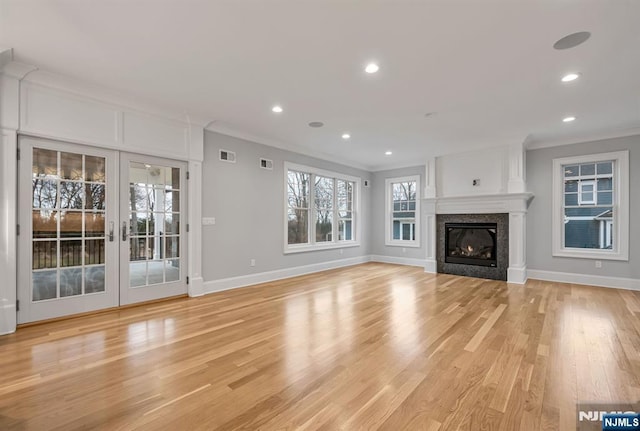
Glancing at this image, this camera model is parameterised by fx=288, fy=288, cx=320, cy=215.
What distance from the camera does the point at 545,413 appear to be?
178cm

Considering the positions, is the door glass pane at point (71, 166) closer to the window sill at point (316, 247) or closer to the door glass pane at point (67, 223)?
the door glass pane at point (67, 223)

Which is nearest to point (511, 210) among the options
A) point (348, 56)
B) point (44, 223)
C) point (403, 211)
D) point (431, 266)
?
point (431, 266)

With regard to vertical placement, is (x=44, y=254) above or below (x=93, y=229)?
below

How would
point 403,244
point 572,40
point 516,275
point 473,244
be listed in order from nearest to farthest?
point 572,40, point 516,275, point 473,244, point 403,244

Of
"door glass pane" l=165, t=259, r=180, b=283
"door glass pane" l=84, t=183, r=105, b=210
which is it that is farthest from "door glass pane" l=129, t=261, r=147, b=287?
"door glass pane" l=84, t=183, r=105, b=210

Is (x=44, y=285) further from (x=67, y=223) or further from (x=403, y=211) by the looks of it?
(x=403, y=211)

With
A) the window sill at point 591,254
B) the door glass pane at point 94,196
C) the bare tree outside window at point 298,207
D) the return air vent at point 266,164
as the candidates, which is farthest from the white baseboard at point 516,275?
the door glass pane at point 94,196

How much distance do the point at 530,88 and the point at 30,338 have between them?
615cm

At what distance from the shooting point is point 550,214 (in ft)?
18.9

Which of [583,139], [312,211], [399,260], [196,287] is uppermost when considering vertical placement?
[583,139]

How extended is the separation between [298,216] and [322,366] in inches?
172

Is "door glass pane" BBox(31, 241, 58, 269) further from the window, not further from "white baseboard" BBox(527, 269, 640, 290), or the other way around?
"white baseboard" BBox(527, 269, 640, 290)

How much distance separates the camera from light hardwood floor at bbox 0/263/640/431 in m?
1.75

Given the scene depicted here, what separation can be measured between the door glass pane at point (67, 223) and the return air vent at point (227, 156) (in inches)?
66.4
